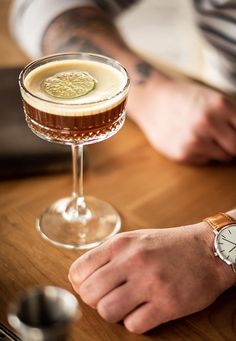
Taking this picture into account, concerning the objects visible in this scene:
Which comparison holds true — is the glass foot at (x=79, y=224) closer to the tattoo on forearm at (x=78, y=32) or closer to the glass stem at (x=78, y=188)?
the glass stem at (x=78, y=188)

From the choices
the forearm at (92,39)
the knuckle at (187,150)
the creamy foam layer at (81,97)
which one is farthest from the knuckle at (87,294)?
the forearm at (92,39)

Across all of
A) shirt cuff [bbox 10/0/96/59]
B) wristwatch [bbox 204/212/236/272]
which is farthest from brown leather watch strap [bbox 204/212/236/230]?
shirt cuff [bbox 10/0/96/59]

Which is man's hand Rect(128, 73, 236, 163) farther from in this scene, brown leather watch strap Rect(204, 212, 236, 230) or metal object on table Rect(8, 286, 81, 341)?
metal object on table Rect(8, 286, 81, 341)

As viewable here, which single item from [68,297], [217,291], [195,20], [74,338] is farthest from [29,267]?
[195,20]

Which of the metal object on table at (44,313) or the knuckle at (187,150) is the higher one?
the metal object on table at (44,313)

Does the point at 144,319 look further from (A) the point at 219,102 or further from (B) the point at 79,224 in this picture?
(A) the point at 219,102

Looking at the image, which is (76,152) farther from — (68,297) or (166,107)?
(68,297)

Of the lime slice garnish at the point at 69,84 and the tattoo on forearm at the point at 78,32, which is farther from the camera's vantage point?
the tattoo on forearm at the point at 78,32
